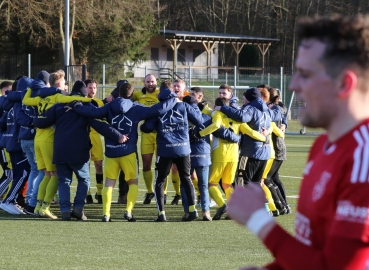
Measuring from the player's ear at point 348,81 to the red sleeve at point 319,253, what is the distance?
1.44ft

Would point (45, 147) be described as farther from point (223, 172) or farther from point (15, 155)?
point (223, 172)

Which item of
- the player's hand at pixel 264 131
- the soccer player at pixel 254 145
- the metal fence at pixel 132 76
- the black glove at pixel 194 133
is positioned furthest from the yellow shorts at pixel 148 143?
the metal fence at pixel 132 76

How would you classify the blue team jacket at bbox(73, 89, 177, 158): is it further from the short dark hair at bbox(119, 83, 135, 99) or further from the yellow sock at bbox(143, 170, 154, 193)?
the yellow sock at bbox(143, 170, 154, 193)

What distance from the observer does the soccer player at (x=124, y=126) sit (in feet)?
35.7

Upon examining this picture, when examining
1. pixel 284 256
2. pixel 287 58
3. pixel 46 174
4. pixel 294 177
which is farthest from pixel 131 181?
pixel 287 58

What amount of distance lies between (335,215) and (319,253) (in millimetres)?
127

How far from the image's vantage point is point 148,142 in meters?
12.9

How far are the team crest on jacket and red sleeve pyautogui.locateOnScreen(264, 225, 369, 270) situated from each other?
0.16m

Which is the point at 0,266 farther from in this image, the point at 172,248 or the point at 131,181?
the point at 131,181

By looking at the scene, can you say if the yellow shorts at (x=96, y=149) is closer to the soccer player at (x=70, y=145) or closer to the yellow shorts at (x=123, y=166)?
the soccer player at (x=70, y=145)

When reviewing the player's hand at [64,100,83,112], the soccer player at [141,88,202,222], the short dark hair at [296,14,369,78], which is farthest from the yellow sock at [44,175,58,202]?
the short dark hair at [296,14,369,78]

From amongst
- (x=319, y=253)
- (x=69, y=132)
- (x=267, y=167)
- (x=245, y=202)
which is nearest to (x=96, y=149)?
(x=69, y=132)

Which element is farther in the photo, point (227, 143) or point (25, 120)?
point (25, 120)

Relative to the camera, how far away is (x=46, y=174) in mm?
11766
